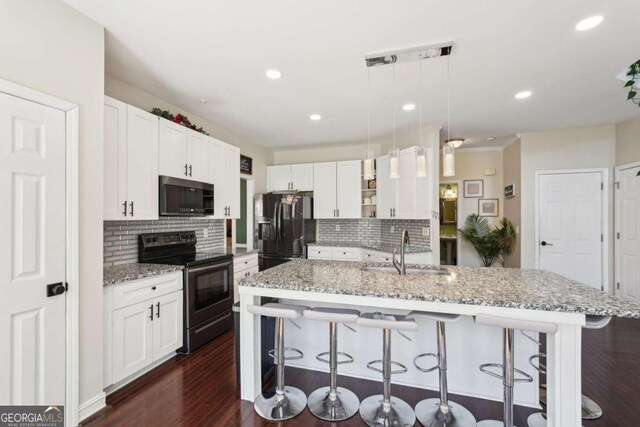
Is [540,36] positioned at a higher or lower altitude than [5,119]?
higher

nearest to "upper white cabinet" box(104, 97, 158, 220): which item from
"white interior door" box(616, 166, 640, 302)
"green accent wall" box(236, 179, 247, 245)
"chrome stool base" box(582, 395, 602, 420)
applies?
"green accent wall" box(236, 179, 247, 245)

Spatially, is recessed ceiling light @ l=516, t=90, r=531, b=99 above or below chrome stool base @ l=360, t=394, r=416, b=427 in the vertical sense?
above

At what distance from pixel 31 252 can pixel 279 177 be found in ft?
13.0

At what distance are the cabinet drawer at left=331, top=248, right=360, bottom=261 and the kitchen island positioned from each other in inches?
87.3

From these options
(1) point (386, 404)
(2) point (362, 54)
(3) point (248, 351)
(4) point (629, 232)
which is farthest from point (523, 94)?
(3) point (248, 351)

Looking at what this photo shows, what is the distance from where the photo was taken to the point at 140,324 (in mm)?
2357

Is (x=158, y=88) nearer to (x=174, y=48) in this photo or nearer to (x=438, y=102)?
(x=174, y=48)

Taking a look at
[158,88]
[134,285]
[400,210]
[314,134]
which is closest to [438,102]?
[400,210]

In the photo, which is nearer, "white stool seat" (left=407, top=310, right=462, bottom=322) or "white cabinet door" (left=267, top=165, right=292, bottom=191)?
"white stool seat" (left=407, top=310, right=462, bottom=322)

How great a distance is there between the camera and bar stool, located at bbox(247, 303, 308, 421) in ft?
6.27

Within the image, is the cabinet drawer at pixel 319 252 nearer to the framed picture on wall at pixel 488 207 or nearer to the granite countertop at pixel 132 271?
the granite countertop at pixel 132 271

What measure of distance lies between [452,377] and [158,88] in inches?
145

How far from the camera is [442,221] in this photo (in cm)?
666

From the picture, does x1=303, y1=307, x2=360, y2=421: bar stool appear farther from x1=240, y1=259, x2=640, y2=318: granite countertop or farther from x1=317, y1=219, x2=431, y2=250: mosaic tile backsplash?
x1=317, y1=219, x2=431, y2=250: mosaic tile backsplash
